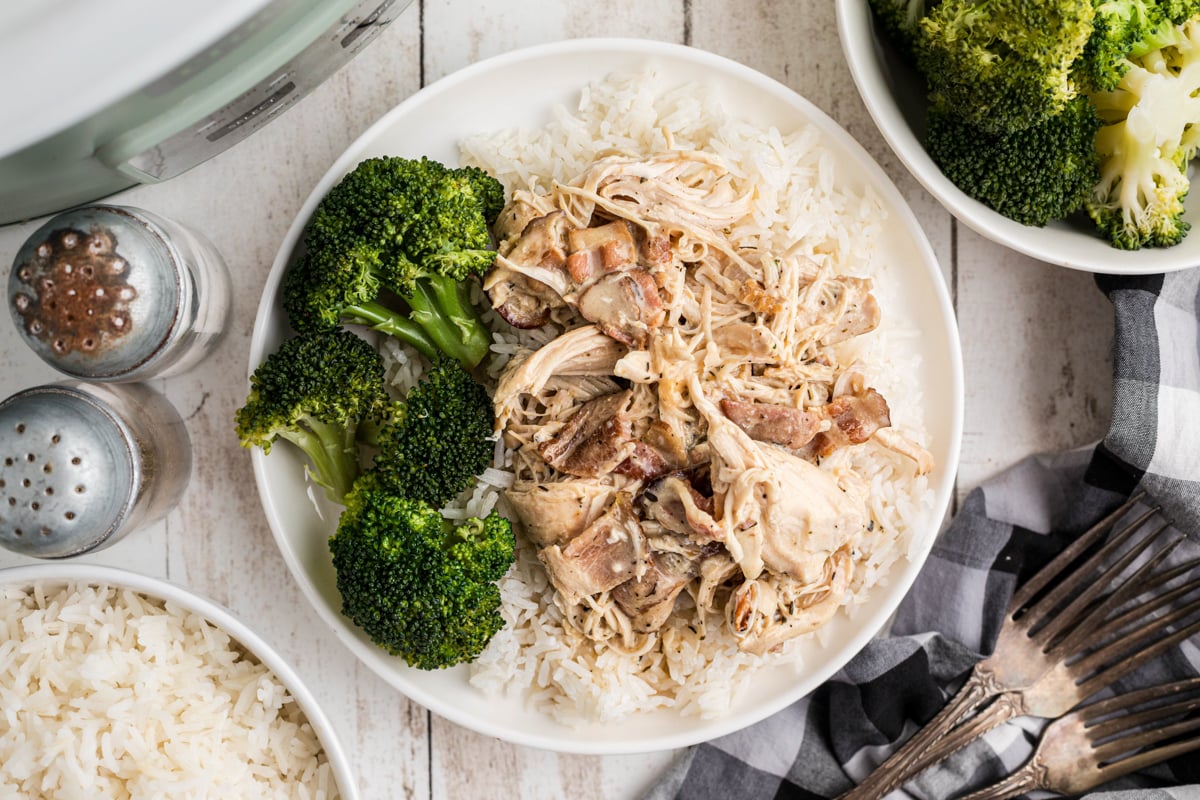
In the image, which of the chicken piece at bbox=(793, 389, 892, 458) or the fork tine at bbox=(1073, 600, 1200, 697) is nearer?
the chicken piece at bbox=(793, 389, 892, 458)

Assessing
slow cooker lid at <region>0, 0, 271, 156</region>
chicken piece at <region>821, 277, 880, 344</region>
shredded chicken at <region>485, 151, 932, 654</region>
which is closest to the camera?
slow cooker lid at <region>0, 0, 271, 156</region>

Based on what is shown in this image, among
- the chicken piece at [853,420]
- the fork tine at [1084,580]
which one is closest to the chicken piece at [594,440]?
the chicken piece at [853,420]

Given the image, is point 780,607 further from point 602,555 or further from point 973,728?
point 973,728

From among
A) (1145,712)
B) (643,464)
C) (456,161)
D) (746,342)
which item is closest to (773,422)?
(746,342)

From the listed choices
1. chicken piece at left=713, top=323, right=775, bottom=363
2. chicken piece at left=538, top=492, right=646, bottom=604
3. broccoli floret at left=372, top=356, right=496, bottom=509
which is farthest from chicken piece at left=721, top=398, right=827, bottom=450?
broccoli floret at left=372, top=356, right=496, bottom=509

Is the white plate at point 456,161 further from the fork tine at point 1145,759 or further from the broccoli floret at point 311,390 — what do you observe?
the fork tine at point 1145,759

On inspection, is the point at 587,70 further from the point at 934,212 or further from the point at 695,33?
the point at 934,212

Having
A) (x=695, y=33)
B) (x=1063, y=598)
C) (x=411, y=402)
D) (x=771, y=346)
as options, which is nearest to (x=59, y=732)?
(x=411, y=402)

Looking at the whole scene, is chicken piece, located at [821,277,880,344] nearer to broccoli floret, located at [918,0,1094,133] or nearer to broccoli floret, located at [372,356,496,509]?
broccoli floret, located at [918,0,1094,133]
